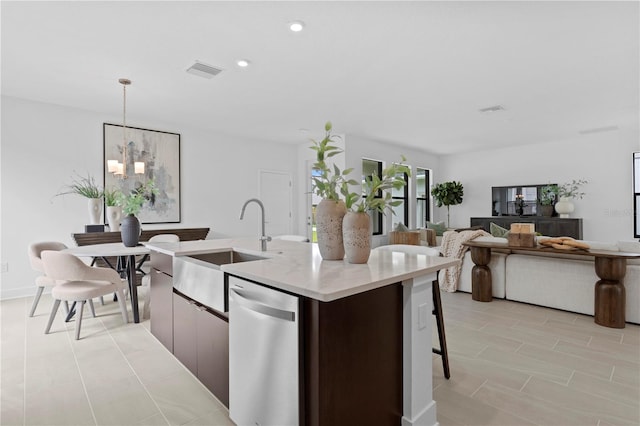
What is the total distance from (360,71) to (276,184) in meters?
3.92

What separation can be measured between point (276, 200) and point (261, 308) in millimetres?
5718

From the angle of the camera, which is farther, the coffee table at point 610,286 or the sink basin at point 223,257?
the coffee table at point 610,286

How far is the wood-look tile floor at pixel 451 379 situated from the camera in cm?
188

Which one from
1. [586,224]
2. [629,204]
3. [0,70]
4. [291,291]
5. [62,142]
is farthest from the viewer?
[586,224]

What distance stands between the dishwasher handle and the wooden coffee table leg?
11.1 feet

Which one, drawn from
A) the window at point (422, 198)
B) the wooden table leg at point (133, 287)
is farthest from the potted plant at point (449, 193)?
the wooden table leg at point (133, 287)

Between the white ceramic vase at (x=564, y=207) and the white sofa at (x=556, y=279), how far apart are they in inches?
155

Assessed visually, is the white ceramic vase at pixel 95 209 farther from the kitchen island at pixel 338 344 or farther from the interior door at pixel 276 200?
the kitchen island at pixel 338 344

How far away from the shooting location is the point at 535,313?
11.9 feet

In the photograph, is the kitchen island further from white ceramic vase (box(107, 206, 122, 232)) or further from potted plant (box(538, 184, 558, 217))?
potted plant (box(538, 184, 558, 217))

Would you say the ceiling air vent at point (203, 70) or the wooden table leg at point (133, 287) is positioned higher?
the ceiling air vent at point (203, 70)

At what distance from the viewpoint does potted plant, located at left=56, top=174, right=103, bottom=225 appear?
4.54m

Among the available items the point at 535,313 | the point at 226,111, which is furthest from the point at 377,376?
the point at 226,111

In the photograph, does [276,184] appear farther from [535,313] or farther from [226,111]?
[535,313]
